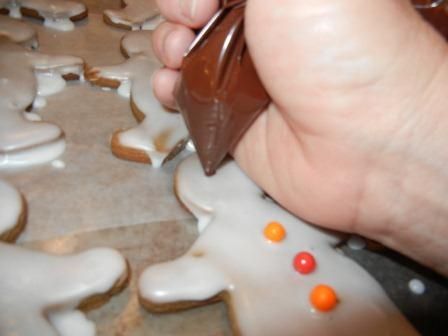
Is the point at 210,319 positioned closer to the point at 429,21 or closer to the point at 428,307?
the point at 428,307

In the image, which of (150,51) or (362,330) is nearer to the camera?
(362,330)

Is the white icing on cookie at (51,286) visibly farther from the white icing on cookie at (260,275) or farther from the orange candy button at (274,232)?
the orange candy button at (274,232)

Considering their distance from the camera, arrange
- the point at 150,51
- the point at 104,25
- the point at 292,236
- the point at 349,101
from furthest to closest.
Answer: the point at 104,25 → the point at 150,51 → the point at 292,236 → the point at 349,101

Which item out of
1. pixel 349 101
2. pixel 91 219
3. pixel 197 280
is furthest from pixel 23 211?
pixel 349 101

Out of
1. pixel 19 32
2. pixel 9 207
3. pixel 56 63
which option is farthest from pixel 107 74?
pixel 9 207

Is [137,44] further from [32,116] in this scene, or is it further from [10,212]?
[10,212]

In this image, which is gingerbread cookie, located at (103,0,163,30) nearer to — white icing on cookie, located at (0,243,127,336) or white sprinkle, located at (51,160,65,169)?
white sprinkle, located at (51,160,65,169)
